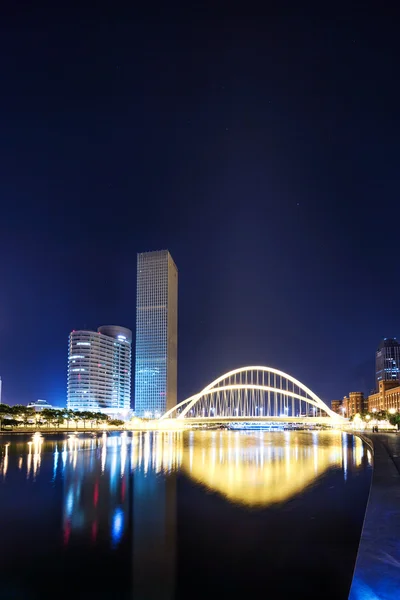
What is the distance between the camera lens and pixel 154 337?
593 feet

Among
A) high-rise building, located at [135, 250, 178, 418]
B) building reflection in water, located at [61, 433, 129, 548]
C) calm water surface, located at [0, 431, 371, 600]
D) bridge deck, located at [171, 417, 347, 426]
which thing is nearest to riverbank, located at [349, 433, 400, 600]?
calm water surface, located at [0, 431, 371, 600]

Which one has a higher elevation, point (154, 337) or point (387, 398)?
point (154, 337)

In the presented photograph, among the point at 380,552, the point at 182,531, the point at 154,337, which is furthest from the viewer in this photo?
the point at 154,337

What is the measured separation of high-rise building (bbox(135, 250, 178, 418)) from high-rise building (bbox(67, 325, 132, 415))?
468 inches

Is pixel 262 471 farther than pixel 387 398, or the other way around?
pixel 387 398

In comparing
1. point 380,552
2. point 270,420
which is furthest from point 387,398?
point 380,552

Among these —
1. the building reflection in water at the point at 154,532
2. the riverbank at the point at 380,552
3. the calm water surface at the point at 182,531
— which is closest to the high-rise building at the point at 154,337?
the building reflection in water at the point at 154,532

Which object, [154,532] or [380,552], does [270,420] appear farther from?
[380,552]

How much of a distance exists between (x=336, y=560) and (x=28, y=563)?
829 centimetres

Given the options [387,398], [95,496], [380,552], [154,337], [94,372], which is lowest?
[95,496]

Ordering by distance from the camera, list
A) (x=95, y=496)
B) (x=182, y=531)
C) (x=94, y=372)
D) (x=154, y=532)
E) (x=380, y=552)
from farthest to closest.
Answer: (x=94, y=372) → (x=95, y=496) → (x=182, y=531) → (x=154, y=532) → (x=380, y=552)

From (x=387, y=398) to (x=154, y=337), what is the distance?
86006mm

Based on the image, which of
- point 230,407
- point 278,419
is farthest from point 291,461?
point 230,407

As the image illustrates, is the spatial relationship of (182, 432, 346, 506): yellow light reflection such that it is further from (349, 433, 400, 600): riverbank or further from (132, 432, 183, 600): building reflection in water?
(349, 433, 400, 600): riverbank
